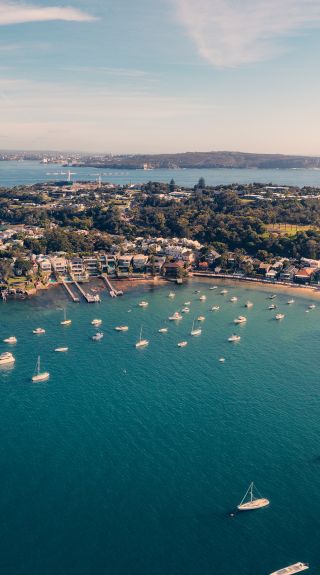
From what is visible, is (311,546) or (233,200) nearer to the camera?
(311,546)

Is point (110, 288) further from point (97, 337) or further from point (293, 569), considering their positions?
point (293, 569)

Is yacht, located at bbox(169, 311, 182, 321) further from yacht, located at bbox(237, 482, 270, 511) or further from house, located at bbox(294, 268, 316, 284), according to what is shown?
yacht, located at bbox(237, 482, 270, 511)

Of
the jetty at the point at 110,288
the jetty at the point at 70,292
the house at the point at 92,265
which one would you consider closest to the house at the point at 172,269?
the jetty at the point at 110,288

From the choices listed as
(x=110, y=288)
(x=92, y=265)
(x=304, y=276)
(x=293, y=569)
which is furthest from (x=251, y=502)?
(x=92, y=265)

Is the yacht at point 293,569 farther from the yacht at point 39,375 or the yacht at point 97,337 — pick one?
the yacht at point 97,337

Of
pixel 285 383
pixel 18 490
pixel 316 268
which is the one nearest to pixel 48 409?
pixel 18 490

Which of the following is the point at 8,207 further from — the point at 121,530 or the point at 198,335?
the point at 121,530
